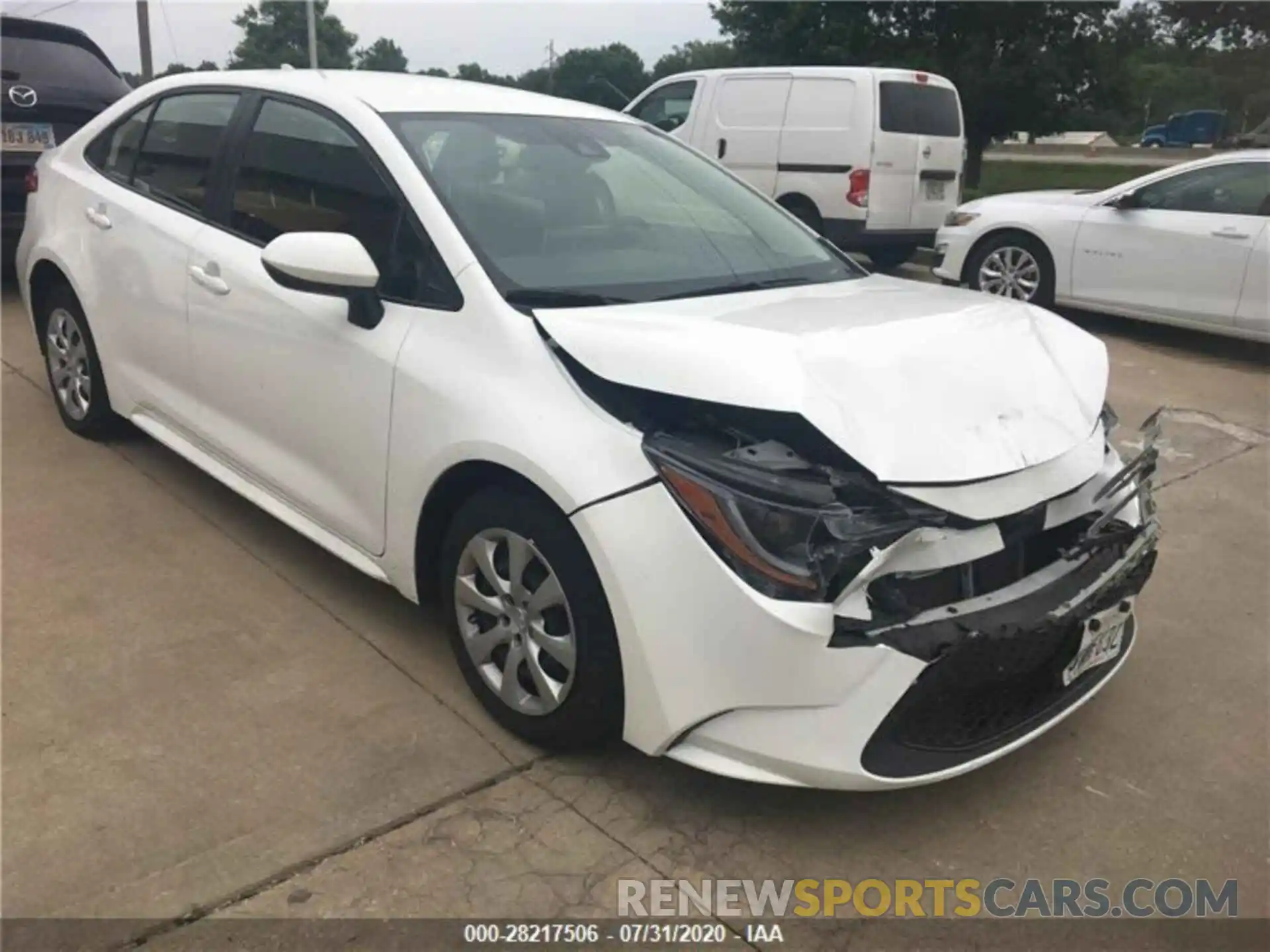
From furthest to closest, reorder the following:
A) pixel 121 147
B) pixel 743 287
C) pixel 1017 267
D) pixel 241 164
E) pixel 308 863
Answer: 1. pixel 1017 267
2. pixel 121 147
3. pixel 241 164
4. pixel 743 287
5. pixel 308 863

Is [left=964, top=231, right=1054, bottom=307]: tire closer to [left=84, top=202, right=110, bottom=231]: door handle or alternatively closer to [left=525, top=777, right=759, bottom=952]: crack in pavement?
[left=84, top=202, right=110, bottom=231]: door handle

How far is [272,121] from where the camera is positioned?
3.67 m

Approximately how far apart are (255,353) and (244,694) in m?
1.08

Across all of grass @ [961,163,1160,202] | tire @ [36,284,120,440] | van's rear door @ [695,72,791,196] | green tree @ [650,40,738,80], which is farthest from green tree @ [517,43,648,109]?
tire @ [36,284,120,440]

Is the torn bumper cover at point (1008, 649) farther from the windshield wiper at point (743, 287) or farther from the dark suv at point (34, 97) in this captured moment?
the dark suv at point (34, 97)

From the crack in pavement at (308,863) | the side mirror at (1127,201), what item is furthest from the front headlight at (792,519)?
the side mirror at (1127,201)

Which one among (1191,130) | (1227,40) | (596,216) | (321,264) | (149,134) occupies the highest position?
(1227,40)

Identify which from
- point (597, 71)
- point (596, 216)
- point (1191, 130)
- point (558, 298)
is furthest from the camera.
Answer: point (597, 71)

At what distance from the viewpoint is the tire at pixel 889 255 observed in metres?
10.3

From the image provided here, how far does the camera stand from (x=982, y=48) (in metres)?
21.0

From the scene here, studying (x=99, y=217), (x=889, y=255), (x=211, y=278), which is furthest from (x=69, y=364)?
(x=889, y=255)

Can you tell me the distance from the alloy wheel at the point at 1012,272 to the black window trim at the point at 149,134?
6.13 meters

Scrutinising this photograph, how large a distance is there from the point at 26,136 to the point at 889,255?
7.31 metres

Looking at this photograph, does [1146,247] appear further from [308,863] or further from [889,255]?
[308,863]
